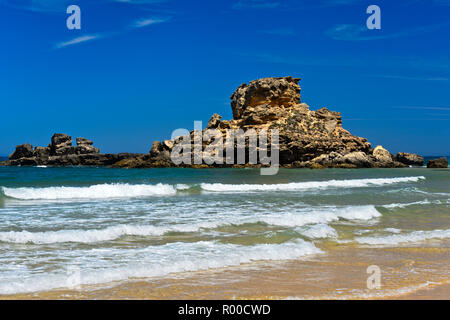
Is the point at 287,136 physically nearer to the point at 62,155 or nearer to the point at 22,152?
the point at 62,155

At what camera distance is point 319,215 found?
10898 mm

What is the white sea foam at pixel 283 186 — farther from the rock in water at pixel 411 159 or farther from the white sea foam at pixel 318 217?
the rock in water at pixel 411 159

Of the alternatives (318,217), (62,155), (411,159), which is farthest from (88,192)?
(62,155)

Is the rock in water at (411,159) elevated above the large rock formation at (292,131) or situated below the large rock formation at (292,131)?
below

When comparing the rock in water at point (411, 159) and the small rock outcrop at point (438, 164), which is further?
the rock in water at point (411, 159)

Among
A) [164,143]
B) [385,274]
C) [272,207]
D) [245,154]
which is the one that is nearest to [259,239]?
[385,274]

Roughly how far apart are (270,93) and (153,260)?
203 feet

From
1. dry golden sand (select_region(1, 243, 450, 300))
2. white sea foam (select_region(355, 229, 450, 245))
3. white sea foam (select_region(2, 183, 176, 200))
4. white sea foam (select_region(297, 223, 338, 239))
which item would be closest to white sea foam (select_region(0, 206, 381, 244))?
Result: white sea foam (select_region(297, 223, 338, 239))

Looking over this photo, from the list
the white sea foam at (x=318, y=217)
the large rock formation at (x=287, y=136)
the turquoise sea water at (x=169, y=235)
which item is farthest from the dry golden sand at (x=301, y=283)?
the large rock formation at (x=287, y=136)

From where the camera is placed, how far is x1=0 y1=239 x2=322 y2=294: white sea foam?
5078 millimetres

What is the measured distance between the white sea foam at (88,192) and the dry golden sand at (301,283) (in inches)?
519

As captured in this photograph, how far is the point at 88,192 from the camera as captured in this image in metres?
19.0

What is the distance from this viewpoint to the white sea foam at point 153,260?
5.08 meters

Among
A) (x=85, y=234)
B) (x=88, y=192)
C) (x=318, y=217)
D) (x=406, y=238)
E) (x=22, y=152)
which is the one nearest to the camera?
(x=85, y=234)
